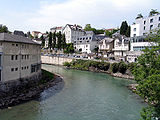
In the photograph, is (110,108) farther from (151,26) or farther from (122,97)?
(151,26)

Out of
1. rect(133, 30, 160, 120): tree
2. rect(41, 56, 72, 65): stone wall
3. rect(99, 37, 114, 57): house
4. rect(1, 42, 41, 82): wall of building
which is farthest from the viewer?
rect(41, 56, 72, 65): stone wall

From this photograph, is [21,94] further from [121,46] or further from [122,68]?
[121,46]

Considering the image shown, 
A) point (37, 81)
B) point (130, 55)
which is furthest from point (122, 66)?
point (37, 81)

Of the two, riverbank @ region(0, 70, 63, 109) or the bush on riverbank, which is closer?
riverbank @ region(0, 70, 63, 109)

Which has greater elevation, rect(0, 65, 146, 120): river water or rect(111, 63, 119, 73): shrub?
rect(111, 63, 119, 73): shrub

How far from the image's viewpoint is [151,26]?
128 feet

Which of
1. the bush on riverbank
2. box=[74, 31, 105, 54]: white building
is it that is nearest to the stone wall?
the bush on riverbank

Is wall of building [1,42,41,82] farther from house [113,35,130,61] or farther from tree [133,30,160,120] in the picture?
house [113,35,130,61]

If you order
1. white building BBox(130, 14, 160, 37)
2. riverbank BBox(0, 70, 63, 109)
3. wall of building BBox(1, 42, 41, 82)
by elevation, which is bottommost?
riverbank BBox(0, 70, 63, 109)

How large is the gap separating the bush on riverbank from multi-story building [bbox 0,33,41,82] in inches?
859

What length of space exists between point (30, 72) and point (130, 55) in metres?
28.4

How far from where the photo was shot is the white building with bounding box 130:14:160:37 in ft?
124

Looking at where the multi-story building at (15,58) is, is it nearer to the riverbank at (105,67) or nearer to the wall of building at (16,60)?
the wall of building at (16,60)

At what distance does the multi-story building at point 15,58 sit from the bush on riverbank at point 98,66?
21823 millimetres
